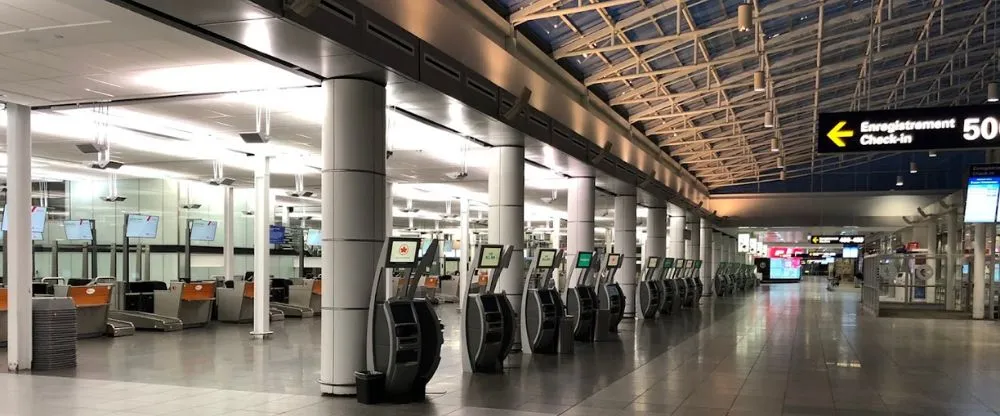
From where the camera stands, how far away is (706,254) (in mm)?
38312

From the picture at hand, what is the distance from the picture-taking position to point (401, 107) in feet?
34.3

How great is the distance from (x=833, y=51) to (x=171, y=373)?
51.8 ft

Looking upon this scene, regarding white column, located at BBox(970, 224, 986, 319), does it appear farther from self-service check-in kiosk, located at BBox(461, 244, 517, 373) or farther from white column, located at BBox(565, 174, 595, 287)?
self-service check-in kiosk, located at BBox(461, 244, 517, 373)

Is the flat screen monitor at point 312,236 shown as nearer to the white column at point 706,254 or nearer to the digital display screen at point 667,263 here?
the digital display screen at point 667,263

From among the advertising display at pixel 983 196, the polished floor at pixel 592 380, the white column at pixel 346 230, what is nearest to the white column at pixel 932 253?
the advertising display at pixel 983 196

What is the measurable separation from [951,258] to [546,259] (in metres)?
17.1

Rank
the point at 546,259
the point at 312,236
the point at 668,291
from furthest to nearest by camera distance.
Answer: the point at 312,236
the point at 668,291
the point at 546,259

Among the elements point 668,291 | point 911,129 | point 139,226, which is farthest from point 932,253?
point 139,226

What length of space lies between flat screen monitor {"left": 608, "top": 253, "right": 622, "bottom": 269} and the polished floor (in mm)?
1516

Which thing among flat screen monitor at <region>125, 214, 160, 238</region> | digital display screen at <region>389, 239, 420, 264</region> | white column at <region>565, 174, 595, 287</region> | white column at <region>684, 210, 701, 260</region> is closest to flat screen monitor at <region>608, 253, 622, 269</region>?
white column at <region>565, 174, 595, 287</region>

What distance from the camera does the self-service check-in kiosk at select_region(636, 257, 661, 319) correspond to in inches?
811

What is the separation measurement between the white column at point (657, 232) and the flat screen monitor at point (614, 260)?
9.19 meters

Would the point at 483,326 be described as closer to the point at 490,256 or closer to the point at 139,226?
the point at 490,256

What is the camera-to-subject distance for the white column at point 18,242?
408 inches
